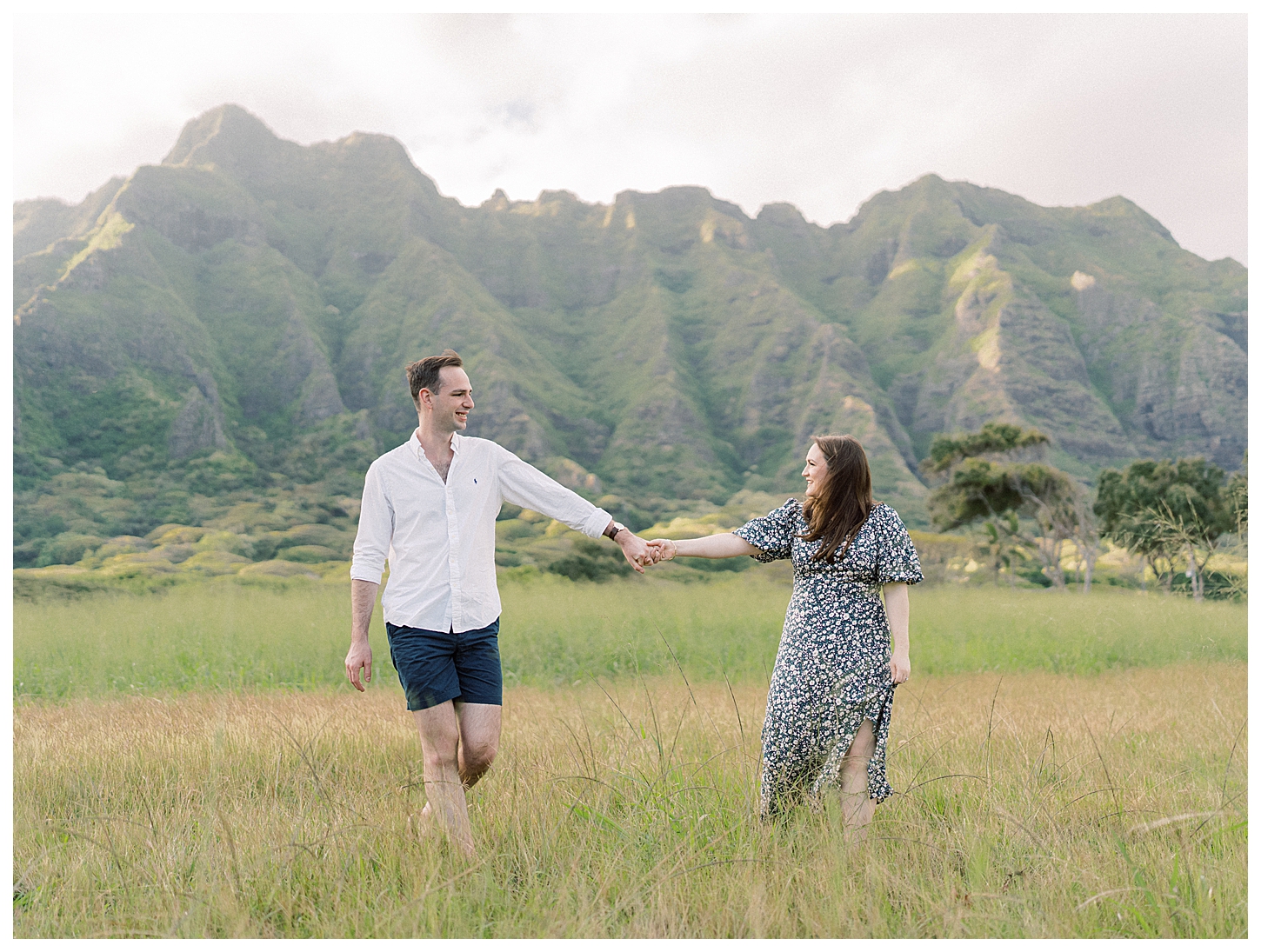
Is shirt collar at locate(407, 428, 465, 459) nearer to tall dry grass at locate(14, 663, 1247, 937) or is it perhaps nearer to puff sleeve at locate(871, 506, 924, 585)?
tall dry grass at locate(14, 663, 1247, 937)

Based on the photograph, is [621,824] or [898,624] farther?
[898,624]

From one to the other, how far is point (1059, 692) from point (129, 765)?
28.6 ft

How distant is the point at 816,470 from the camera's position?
12.0 feet

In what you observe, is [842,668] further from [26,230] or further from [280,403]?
[26,230]

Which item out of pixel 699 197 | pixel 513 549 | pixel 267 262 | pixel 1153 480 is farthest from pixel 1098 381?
pixel 267 262

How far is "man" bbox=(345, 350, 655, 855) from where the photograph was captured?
3.52 metres

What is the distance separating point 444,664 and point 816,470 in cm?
191

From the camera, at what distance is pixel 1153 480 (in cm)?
3269

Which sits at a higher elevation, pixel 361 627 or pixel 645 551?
pixel 645 551

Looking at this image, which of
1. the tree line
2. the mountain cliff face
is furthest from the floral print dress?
the mountain cliff face

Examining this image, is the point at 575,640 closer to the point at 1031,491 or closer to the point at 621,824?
the point at 621,824

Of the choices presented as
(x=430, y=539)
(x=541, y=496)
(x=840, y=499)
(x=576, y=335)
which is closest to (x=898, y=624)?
(x=840, y=499)

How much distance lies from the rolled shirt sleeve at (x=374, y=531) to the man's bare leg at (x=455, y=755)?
2.25 ft

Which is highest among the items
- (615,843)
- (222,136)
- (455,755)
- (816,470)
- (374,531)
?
(222,136)
